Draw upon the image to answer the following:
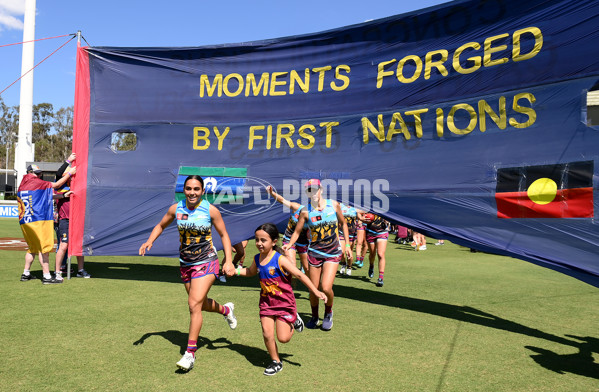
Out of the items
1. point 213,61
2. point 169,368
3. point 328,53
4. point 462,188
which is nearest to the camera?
point 169,368

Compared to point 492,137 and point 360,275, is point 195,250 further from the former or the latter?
point 360,275

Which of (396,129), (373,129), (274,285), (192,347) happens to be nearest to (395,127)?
(396,129)

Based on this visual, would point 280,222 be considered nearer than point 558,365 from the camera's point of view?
No

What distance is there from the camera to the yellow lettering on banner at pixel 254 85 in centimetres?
879

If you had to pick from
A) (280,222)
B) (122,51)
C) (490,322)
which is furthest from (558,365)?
(122,51)

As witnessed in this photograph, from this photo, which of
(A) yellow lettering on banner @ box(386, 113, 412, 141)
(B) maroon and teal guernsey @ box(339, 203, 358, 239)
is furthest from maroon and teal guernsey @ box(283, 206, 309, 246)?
(B) maroon and teal guernsey @ box(339, 203, 358, 239)

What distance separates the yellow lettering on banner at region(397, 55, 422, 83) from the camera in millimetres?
7539

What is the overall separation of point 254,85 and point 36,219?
15.6 feet

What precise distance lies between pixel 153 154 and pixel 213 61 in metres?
2.17

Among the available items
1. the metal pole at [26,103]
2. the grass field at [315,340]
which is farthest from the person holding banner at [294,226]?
the metal pole at [26,103]

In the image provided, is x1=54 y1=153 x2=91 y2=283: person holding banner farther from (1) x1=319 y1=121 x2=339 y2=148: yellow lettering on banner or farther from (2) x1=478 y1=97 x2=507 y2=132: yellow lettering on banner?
(2) x1=478 y1=97 x2=507 y2=132: yellow lettering on banner

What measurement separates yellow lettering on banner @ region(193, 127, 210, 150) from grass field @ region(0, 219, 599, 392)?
8.76 feet

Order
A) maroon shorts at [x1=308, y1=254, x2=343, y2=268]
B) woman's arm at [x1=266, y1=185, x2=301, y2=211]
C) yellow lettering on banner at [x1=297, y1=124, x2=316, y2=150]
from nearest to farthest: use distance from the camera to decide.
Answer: maroon shorts at [x1=308, y1=254, x2=343, y2=268] → woman's arm at [x1=266, y1=185, x2=301, y2=211] → yellow lettering on banner at [x1=297, y1=124, x2=316, y2=150]

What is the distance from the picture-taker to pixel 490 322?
665 centimetres
